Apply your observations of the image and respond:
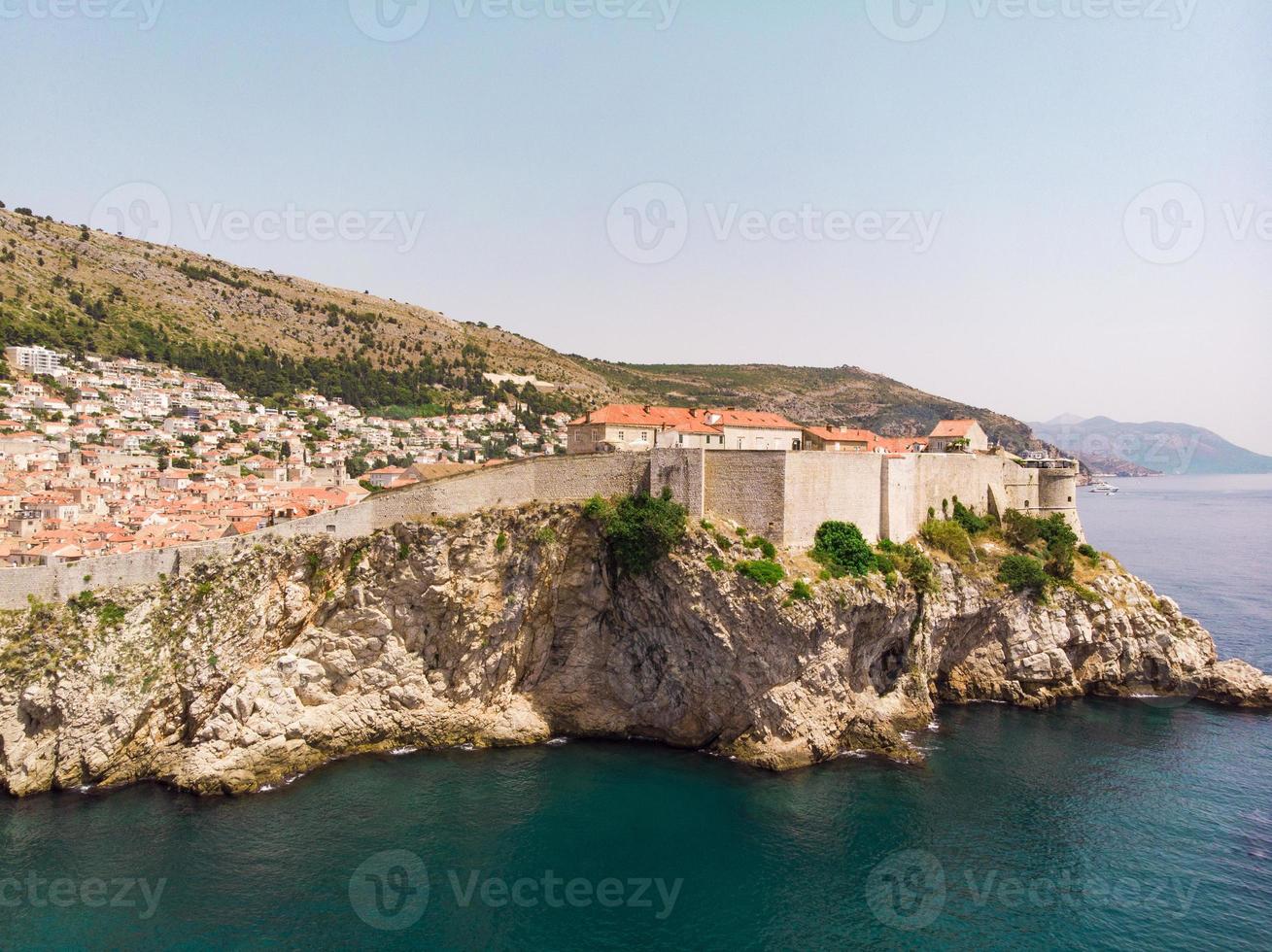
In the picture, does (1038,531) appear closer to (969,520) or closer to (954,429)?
(969,520)

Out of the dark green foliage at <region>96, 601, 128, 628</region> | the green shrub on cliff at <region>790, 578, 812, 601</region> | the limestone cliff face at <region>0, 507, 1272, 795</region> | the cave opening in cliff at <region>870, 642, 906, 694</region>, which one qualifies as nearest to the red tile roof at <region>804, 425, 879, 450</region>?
the limestone cliff face at <region>0, 507, 1272, 795</region>

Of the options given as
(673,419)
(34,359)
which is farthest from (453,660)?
(34,359)

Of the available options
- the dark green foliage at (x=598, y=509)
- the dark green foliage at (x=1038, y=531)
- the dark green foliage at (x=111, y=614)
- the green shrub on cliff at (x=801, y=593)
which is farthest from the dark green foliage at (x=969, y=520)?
the dark green foliage at (x=111, y=614)

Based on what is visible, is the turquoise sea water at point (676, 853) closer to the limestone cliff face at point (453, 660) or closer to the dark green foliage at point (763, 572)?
the limestone cliff face at point (453, 660)

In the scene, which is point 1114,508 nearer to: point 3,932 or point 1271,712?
point 1271,712

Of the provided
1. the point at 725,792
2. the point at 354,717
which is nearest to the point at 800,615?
the point at 725,792
